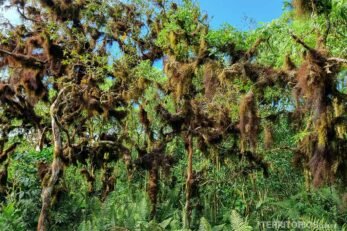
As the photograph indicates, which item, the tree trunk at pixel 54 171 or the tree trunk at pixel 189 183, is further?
the tree trunk at pixel 189 183

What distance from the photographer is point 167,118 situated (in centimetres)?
744

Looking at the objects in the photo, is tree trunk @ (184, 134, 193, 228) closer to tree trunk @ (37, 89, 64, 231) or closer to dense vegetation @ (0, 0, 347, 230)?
dense vegetation @ (0, 0, 347, 230)

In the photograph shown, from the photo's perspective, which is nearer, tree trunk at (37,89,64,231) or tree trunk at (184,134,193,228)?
tree trunk at (37,89,64,231)

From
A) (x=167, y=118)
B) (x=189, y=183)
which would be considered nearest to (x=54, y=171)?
(x=167, y=118)

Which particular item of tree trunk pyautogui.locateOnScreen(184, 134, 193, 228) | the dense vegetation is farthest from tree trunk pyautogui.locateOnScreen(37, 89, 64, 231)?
tree trunk pyautogui.locateOnScreen(184, 134, 193, 228)

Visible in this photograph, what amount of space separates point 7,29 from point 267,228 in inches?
275

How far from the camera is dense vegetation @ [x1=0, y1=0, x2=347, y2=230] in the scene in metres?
6.49

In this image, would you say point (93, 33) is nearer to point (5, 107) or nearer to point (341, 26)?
point (5, 107)

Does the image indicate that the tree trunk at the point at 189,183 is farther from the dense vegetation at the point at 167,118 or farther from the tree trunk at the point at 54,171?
the tree trunk at the point at 54,171

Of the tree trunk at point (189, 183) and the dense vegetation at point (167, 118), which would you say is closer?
the dense vegetation at point (167, 118)

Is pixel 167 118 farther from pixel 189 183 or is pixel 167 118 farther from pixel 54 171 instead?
pixel 54 171

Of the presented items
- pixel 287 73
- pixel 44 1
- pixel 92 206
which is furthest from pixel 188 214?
pixel 44 1

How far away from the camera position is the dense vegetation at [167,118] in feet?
21.3

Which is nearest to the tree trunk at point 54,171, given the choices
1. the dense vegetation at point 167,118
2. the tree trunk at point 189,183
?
the dense vegetation at point 167,118
